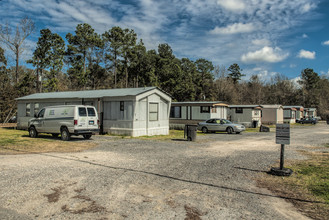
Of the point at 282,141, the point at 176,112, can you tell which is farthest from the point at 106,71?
the point at 282,141

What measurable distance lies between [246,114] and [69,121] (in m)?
25.6

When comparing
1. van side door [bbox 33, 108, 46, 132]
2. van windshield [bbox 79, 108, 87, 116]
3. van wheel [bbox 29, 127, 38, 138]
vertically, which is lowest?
van wheel [bbox 29, 127, 38, 138]

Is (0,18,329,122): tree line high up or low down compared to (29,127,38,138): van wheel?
up

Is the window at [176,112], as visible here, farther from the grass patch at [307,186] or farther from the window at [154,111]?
the grass patch at [307,186]

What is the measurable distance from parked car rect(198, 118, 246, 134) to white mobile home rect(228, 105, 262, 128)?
10.4 meters

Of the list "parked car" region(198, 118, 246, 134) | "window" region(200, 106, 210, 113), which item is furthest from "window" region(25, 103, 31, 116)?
"window" region(200, 106, 210, 113)

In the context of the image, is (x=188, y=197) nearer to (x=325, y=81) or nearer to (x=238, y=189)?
(x=238, y=189)

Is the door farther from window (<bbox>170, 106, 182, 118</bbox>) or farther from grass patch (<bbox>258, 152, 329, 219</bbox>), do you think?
window (<bbox>170, 106, 182, 118</bbox>)

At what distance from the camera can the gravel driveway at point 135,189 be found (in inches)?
190

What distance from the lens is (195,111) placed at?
30.2 meters

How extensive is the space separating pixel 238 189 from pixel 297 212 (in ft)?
5.18

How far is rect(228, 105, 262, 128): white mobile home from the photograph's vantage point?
112 feet

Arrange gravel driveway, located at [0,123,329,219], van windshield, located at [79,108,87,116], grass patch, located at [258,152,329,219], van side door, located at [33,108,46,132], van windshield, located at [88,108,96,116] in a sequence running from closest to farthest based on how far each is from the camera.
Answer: gravel driveway, located at [0,123,329,219], grass patch, located at [258,152,329,219], van windshield, located at [79,108,87,116], van windshield, located at [88,108,96,116], van side door, located at [33,108,46,132]

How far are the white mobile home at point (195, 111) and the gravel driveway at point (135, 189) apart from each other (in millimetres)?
19215
